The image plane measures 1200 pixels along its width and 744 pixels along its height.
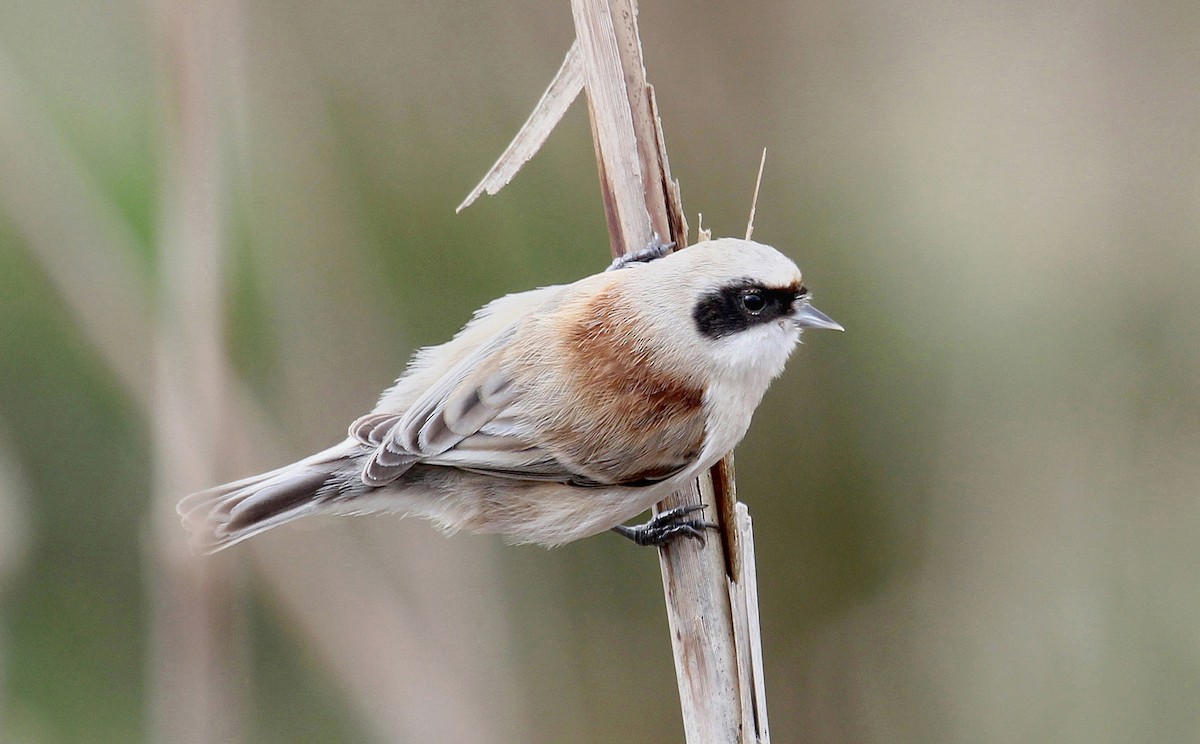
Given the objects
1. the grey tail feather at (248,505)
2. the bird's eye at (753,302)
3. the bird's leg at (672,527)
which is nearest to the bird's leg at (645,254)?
the bird's eye at (753,302)

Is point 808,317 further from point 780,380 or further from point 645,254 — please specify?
point 780,380

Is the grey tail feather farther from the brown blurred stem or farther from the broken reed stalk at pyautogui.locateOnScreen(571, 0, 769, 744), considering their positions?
the broken reed stalk at pyautogui.locateOnScreen(571, 0, 769, 744)

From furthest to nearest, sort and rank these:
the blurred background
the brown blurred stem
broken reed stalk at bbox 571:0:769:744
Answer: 1. the blurred background
2. the brown blurred stem
3. broken reed stalk at bbox 571:0:769:744

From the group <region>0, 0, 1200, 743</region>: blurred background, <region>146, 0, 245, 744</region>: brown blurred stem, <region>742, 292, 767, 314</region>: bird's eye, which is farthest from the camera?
<region>0, 0, 1200, 743</region>: blurred background

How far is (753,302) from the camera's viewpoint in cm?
187

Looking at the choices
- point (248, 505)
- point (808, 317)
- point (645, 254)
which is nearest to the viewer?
point (248, 505)

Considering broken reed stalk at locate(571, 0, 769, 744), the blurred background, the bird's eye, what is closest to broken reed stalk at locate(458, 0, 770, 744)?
broken reed stalk at locate(571, 0, 769, 744)

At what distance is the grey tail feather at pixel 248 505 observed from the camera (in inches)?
70.2

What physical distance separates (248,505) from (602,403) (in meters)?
0.63

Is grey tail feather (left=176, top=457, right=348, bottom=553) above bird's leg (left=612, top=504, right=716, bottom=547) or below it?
above

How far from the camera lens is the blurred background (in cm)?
264

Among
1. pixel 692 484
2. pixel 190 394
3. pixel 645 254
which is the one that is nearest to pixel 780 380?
pixel 692 484

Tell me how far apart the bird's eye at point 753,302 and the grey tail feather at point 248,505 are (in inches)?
31.2

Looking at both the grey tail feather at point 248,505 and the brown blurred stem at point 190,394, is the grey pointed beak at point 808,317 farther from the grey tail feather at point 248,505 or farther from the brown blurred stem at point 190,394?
the brown blurred stem at point 190,394
